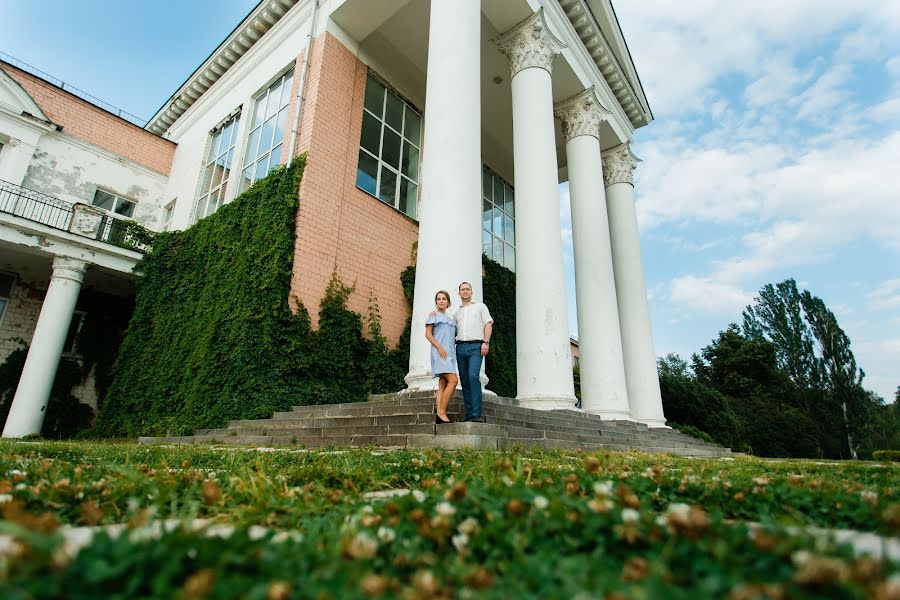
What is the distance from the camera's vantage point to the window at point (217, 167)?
1439 cm

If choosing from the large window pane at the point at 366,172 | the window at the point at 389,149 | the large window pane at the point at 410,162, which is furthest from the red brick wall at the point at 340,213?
the large window pane at the point at 410,162

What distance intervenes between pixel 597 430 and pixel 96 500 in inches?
316

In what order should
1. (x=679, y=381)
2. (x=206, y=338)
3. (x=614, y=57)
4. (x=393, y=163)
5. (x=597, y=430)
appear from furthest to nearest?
(x=679, y=381) < (x=614, y=57) < (x=393, y=163) < (x=206, y=338) < (x=597, y=430)

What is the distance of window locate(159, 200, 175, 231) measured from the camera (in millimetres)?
16406

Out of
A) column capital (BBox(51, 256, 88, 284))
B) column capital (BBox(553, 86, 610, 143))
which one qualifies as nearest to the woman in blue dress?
column capital (BBox(553, 86, 610, 143))

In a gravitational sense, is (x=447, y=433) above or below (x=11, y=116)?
below

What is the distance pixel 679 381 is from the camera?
72.9ft

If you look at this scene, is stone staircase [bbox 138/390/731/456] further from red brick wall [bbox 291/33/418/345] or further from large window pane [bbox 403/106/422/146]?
large window pane [bbox 403/106/422/146]

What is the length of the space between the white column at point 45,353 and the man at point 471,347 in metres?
11.9

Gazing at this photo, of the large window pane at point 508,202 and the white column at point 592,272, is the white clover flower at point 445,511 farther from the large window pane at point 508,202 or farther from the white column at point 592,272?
the large window pane at point 508,202

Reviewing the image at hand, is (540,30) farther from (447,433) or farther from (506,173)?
(447,433)

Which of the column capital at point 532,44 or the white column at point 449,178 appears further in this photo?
the column capital at point 532,44

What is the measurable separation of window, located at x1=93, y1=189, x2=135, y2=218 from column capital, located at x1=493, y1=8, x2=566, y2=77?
46.4 ft

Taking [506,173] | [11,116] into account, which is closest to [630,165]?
[506,173]
